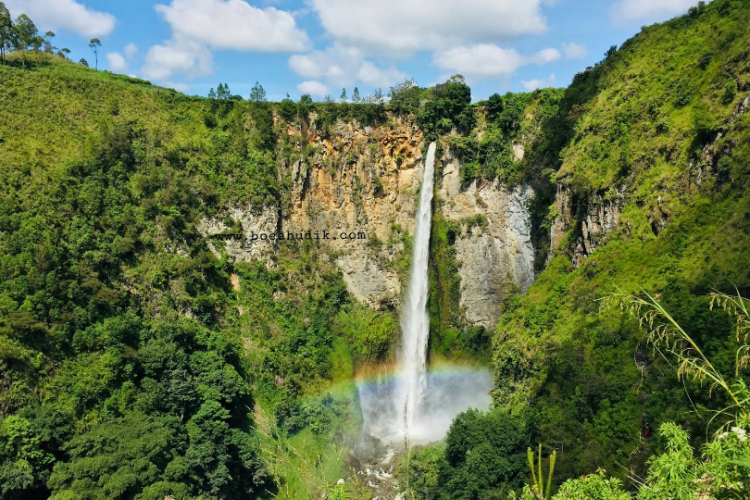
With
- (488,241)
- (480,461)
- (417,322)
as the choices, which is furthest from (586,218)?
(417,322)

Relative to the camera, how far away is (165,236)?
109 ft

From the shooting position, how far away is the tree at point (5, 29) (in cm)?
3722

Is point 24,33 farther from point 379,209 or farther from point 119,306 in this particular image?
point 379,209

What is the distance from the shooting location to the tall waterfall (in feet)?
120

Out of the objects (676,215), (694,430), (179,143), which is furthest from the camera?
(179,143)

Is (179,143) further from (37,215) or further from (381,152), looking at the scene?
(381,152)

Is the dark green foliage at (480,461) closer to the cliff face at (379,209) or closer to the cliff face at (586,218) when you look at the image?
the cliff face at (586,218)

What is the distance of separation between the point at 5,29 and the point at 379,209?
100ft

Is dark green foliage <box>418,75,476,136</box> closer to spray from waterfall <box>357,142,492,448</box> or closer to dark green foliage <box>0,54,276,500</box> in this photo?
spray from waterfall <box>357,142,492,448</box>

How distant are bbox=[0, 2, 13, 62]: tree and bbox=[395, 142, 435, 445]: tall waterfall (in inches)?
1279

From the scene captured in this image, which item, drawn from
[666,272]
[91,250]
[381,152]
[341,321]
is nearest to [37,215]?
[91,250]

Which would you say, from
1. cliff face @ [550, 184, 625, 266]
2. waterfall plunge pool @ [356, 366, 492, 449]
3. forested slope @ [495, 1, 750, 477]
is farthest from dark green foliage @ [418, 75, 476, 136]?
waterfall plunge pool @ [356, 366, 492, 449]

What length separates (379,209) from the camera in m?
40.8

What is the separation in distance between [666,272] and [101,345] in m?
27.6
